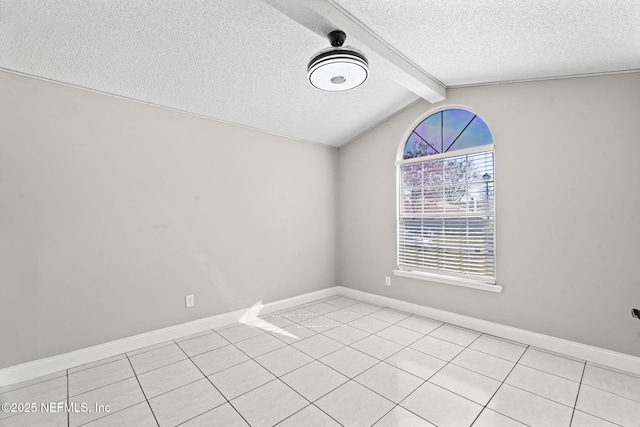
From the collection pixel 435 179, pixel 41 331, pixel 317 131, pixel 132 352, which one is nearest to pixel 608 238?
pixel 435 179

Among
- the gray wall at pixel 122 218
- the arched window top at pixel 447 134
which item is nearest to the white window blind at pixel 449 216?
the arched window top at pixel 447 134

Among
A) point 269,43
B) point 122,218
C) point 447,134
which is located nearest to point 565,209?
point 447,134

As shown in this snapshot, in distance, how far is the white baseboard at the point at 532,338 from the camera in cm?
230

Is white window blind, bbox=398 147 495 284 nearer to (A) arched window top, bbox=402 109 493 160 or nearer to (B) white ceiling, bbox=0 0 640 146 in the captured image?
(A) arched window top, bbox=402 109 493 160

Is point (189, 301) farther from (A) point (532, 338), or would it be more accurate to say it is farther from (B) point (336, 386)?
(A) point (532, 338)

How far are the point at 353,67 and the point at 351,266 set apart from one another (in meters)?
3.05

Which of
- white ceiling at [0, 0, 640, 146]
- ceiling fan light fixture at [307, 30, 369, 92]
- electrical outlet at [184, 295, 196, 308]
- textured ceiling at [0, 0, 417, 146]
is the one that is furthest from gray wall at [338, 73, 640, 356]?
electrical outlet at [184, 295, 196, 308]

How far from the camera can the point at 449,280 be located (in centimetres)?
330

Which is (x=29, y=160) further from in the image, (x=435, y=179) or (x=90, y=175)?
(x=435, y=179)

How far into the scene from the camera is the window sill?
299 cm

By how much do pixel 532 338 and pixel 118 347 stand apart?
3.84 m

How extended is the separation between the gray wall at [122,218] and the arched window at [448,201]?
167 cm

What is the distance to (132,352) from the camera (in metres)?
2.65

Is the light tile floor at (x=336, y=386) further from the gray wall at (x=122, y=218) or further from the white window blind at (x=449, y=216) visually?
the white window blind at (x=449, y=216)
